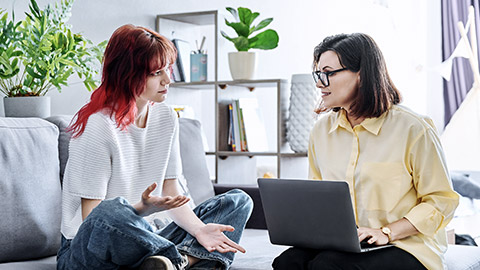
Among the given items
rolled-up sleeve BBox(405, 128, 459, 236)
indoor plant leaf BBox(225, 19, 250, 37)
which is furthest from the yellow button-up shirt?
indoor plant leaf BBox(225, 19, 250, 37)

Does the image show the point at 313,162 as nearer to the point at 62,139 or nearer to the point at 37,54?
the point at 62,139

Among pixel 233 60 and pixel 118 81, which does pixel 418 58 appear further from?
pixel 118 81

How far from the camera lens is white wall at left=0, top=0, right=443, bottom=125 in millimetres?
2779

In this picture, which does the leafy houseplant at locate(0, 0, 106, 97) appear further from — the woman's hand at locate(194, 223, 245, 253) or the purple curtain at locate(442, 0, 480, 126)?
the purple curtain at locate(442, 0, 480, 126)

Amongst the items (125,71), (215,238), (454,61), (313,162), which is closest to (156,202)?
(215,238)

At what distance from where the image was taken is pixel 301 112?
2.92 meters

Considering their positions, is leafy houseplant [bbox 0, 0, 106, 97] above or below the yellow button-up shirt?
above

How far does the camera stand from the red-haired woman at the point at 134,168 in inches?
63.1

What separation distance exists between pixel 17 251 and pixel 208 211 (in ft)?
1.82

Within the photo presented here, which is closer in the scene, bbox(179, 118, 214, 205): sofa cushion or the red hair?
the red hair

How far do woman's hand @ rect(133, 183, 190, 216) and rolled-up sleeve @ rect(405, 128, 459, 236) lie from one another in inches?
22.3

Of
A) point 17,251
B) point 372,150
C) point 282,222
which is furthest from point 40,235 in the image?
point 372,150

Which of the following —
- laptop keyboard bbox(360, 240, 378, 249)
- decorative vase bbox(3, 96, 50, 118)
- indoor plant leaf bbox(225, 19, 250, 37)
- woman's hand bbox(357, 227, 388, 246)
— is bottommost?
laptop keyboard bbox(360, 240, 378, 249)

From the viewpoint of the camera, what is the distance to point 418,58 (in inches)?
218
